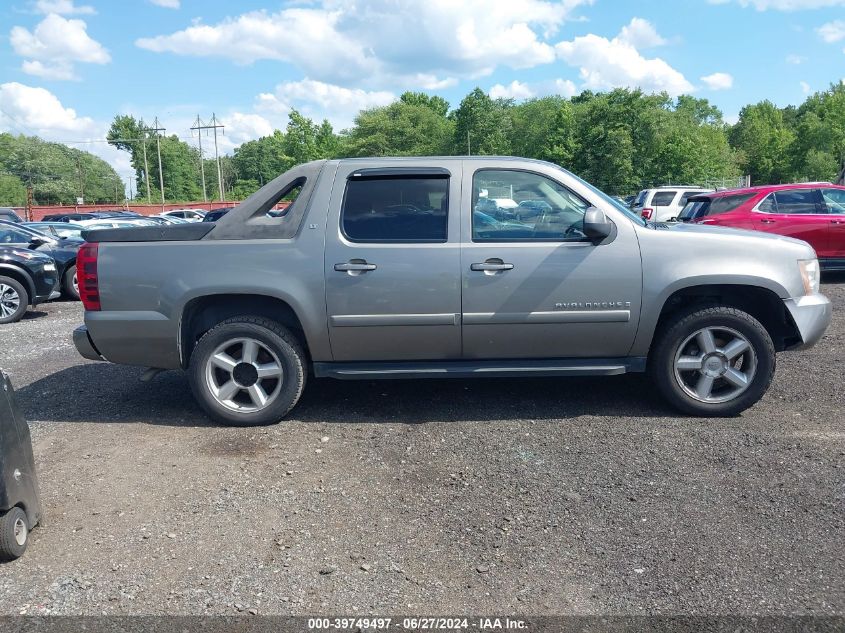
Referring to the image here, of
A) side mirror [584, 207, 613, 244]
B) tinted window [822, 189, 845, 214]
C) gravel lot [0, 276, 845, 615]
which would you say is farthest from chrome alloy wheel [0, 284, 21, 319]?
tinted window [822, 189, 845, 214]

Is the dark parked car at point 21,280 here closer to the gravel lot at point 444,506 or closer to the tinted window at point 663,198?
the gravel lot at point 444,506

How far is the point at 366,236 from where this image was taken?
16.2ft

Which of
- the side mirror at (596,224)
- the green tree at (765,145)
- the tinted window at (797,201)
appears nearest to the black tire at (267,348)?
the side mirror at (596,224)

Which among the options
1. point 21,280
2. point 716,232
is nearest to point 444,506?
point 716,232

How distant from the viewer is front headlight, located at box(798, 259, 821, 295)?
5000 millimetres

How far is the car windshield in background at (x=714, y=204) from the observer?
12.3m

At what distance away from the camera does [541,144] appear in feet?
257

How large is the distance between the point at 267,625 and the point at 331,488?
128 centimetres

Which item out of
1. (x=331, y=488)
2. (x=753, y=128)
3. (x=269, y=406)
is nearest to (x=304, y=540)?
(x=331, y=488)

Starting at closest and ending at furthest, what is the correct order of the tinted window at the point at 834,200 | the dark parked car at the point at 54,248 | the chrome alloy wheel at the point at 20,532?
the chrome alloy wheel at the point at 20,532
the tinted window at the point at 834,200
the dark parked car at the point at 54,248

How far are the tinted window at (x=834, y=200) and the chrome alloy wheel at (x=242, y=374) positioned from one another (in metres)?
10.9

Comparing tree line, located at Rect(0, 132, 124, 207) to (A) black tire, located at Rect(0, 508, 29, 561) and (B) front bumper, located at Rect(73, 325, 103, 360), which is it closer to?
(B) front bumper, located at Rect(73, 325, 103, 360)

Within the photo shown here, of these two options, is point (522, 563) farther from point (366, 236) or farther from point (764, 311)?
point (764, 311)

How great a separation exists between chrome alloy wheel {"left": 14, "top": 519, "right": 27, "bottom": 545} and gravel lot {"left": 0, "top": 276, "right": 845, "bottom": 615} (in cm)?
14
